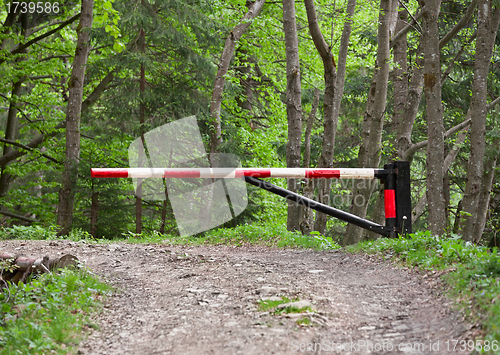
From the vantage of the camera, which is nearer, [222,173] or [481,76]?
[222,173]

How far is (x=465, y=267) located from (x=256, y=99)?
1727 cm

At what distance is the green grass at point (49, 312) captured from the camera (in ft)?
11.4

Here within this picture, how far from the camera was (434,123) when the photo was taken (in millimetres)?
8258

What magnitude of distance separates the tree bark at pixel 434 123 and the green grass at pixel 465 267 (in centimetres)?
263

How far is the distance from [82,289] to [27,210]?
45.5 feet

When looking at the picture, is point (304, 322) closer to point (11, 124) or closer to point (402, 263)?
point (402, 263)

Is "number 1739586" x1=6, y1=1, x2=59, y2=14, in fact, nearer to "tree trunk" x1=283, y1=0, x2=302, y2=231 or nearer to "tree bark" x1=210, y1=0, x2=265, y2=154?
"tree bark" x1=210, y1=0, x2=265, y2=154

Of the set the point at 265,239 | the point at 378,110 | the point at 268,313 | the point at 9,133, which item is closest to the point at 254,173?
the point at 265,239

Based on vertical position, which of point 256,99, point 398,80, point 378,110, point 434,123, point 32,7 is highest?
point 32,7

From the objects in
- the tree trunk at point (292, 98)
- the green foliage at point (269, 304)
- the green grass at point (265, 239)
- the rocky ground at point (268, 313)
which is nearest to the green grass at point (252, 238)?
the green grass at point (265, 239)

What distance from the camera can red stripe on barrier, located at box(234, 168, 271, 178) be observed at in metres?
6.89

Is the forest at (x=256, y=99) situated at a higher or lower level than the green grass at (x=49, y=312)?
higher

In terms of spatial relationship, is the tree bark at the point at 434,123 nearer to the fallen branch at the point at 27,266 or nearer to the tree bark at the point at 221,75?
the tree bark at the point at 221,75

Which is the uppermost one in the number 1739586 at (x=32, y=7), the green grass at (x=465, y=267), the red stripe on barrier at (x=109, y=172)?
the number 1739586 at (x=32, y=7)
